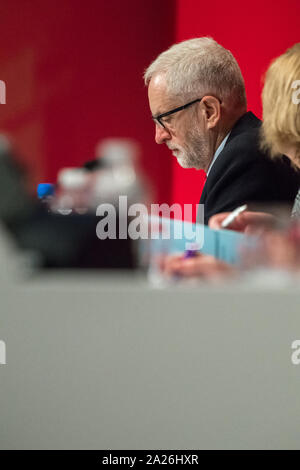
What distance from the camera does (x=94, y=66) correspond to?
3891 millimetres

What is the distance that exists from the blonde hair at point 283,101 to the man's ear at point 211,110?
575 millimetres

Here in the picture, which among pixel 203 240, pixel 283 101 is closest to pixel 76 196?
pixel 203 240

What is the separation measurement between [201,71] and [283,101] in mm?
648

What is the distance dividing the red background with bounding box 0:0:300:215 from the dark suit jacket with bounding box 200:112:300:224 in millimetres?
1864

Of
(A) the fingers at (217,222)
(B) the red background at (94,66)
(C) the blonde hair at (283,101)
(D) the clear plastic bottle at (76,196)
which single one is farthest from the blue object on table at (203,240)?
(B) the red background at (94,66)

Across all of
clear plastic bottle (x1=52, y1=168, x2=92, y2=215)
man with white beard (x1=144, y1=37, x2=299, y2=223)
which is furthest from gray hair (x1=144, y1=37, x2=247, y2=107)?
Answer: clear plastic bottle (x1=52, y1=168, x2=92, y2=215)

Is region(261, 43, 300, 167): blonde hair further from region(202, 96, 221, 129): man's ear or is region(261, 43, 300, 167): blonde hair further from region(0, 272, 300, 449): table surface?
region(0, 272, 300, 449): table surface

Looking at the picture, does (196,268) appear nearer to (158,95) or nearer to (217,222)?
(217,222)

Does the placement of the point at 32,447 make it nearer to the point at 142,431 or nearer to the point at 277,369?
the point at 142,431

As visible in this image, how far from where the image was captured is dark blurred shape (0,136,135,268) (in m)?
0.52

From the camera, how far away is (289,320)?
0.50m

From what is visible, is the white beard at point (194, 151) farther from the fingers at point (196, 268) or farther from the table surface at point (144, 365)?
the table surface at point (144, 365)

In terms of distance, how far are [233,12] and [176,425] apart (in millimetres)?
3312

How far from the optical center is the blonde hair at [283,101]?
1.10m
